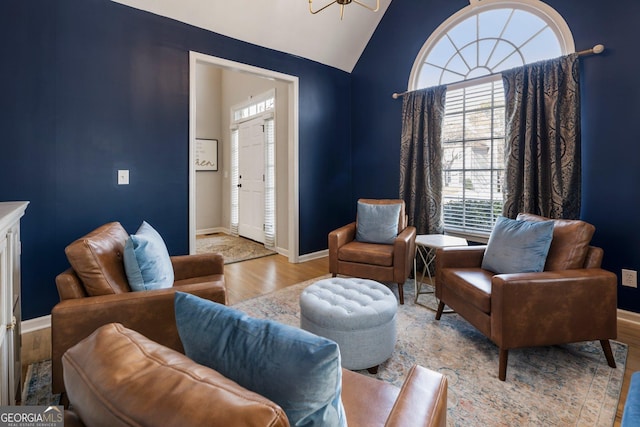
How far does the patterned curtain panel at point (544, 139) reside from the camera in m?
2.79

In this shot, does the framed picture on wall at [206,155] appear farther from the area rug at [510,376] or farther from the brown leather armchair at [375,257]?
the area rug at [510,376]

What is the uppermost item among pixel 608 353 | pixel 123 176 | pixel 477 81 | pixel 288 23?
pixel 288 23

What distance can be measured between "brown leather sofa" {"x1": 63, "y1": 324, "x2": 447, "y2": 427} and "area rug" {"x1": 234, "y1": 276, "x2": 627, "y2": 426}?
3.76 feet

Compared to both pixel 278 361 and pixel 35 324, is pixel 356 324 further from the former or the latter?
pixel 35 324

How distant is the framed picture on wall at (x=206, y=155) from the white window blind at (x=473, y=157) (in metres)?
4.41

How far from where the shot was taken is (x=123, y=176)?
9.75 feet

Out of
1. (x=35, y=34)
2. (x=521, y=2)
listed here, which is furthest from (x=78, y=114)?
(x=521, y=2)

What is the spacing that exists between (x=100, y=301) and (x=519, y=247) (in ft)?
8.18

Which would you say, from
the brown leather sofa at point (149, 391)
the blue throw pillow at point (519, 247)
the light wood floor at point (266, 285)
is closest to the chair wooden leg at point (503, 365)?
the light wood floor at point (266, 285)

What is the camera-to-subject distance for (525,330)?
6.27ft

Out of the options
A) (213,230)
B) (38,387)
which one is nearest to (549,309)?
(38,387)

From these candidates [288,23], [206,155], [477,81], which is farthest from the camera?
[206,155]

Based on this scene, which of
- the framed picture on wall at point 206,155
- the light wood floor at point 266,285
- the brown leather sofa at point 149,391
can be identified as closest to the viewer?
the brown leather sofa at point 149,391

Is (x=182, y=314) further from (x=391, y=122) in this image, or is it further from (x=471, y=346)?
(x=391, y=122)
